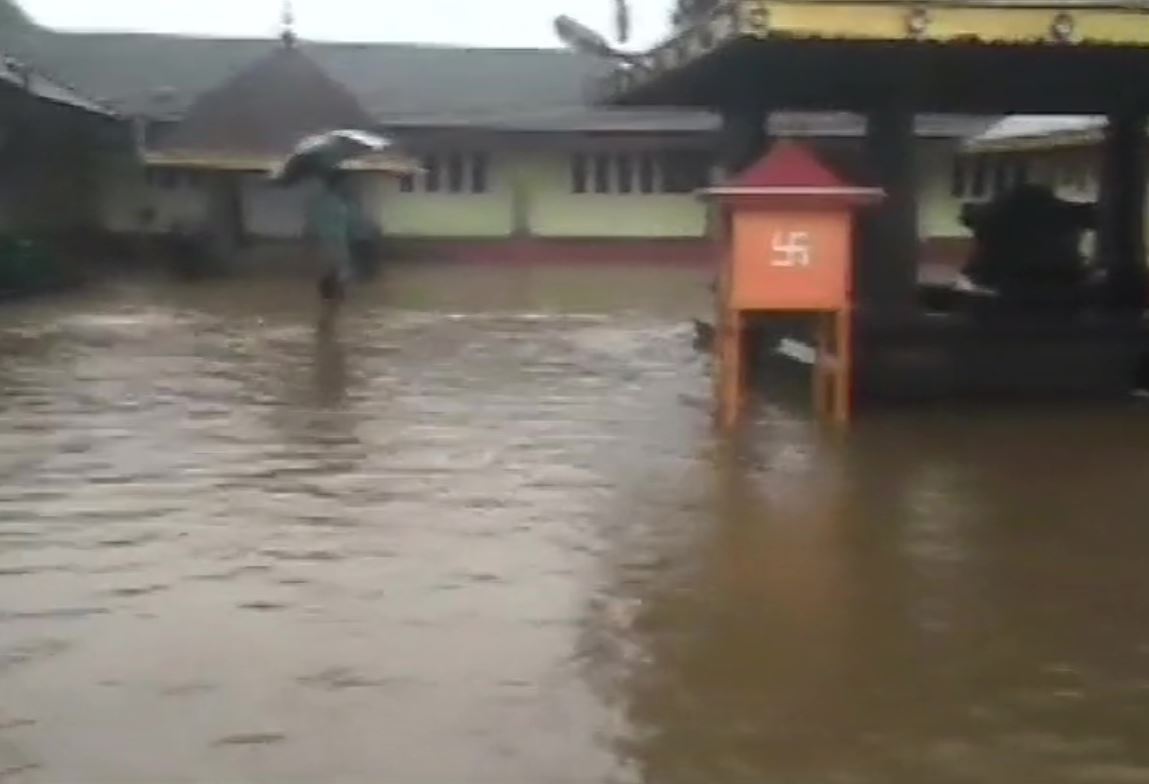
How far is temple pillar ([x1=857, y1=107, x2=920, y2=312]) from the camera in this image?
1209 cm

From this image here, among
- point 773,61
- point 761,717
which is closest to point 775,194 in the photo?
point 773,61

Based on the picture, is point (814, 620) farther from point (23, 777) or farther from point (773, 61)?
Answer: point (773, 61)

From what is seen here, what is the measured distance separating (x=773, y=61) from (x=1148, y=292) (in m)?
4.98

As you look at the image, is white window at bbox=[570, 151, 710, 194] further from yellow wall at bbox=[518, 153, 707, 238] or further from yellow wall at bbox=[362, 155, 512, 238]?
yellow wall at bbox=[362, 155, 512, 238]

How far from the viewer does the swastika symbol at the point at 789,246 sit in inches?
395

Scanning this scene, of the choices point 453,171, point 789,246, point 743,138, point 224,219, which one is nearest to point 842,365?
point 789,246

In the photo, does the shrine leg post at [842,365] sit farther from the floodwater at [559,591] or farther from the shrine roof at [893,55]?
the shrine roof at [893,55]

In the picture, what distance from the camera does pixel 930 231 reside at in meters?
34.1

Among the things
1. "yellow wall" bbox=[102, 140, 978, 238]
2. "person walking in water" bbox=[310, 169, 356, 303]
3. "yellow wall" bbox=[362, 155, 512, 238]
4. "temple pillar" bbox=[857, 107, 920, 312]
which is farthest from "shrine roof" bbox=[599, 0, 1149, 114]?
"yellow wall" bbox=[362, 155, 512, 238]

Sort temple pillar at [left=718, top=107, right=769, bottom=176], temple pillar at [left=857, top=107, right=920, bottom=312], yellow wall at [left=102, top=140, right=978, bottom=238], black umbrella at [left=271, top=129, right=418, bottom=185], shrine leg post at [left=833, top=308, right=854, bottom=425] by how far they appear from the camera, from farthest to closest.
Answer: yellow wall at [left=102, top=140, right=978, bottom=238] < black umbrella at [left=271, top=129, right=418, bottom=185] < temple pillar at [left=718, top=107, right=769, bottom=176] < temple pillar at [left=857, top=107, right=920, bottom=312] < shrine leg post at [left=833, top=308, right=854, bottom=425]

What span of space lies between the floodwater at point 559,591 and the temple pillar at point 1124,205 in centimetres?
422

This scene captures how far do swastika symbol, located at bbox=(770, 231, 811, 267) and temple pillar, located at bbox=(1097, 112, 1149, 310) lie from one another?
624cm

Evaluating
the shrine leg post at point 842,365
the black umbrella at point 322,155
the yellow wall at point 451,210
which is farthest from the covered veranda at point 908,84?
the yellow wall at point 451,210

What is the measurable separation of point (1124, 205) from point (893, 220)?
4783 mm
